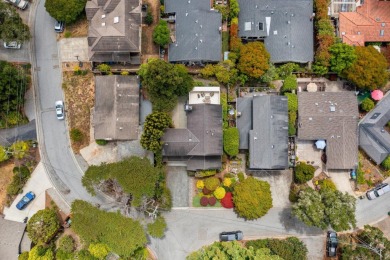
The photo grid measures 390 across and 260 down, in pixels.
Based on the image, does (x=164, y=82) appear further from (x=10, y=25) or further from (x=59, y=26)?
(x=10, y=25)

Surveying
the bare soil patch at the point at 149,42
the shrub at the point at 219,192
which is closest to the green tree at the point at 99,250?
the shrub at the point at 219,192

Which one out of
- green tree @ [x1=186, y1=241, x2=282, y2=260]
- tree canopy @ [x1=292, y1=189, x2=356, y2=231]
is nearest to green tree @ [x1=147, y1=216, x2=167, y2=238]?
green tree @ [x1=186, y1=241, x2=282, y2=260]

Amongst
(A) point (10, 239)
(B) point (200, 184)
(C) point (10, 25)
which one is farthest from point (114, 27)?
(A) point (10, 239)

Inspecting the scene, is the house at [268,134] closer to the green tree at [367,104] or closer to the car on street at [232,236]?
the car on street at [232,236]

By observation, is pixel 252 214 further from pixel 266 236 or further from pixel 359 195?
pixel 359 195

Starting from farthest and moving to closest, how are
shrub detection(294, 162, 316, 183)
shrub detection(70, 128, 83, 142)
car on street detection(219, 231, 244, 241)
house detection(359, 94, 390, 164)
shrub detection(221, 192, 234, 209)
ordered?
shrub detection(70, 128, 83, 142)
house detection(359, 94, 390, 164)
shrub detection(221, 192, 234, 209)
car on street detection(219, 231, 244, 241)
shrub detection(294, 162, 316, 183)

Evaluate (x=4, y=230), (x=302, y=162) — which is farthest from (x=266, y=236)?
(x=4, y=230)

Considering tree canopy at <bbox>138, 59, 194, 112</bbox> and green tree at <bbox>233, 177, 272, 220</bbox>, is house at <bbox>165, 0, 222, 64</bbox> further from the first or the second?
green tree at <bbox>233, 177, 272, 220</bbox>
